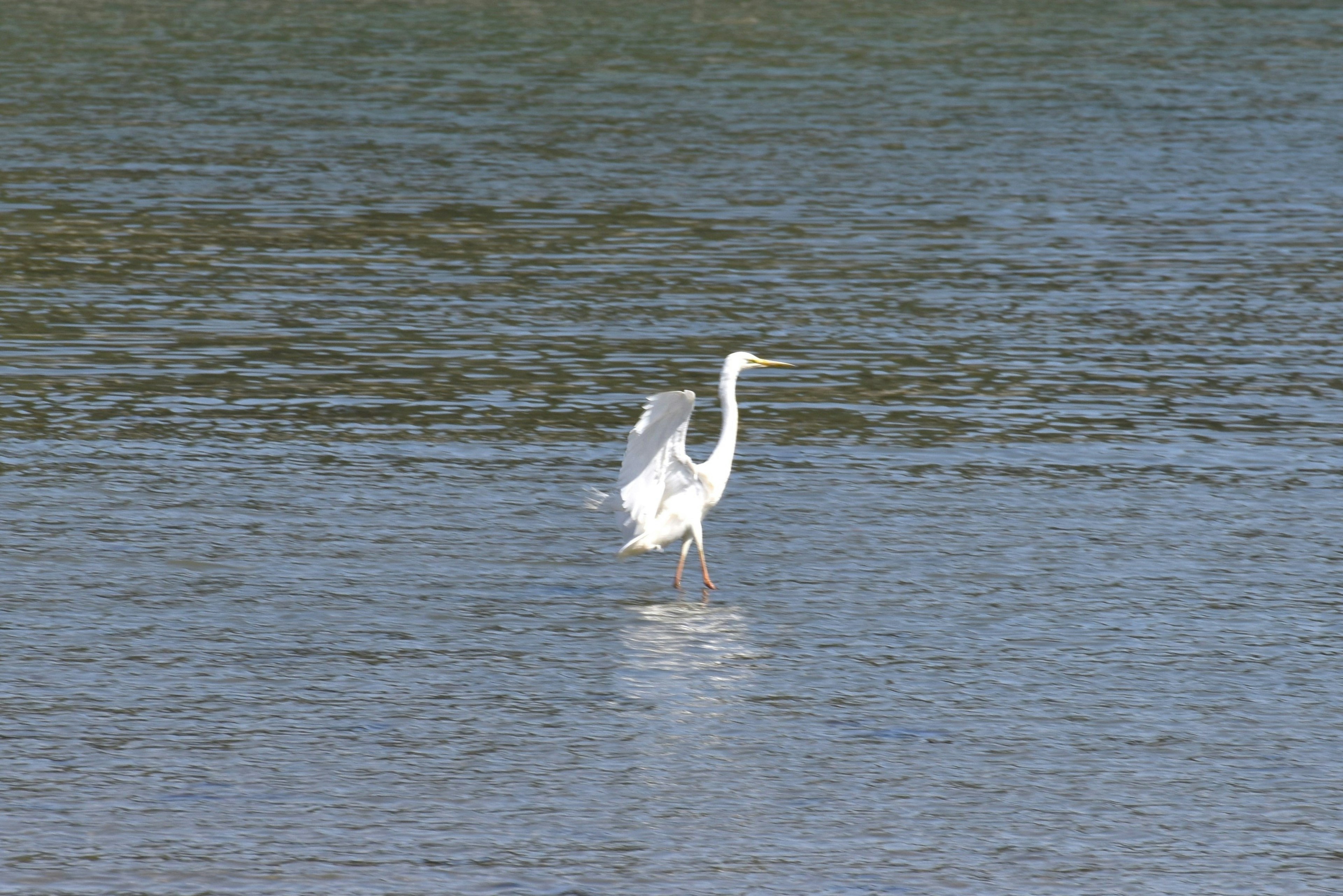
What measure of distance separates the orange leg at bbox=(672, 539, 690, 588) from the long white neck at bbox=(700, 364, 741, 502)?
0.30m

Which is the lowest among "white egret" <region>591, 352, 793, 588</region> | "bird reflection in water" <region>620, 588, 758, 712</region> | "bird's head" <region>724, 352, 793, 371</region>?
"bird reflection in water" <region>620, 588, 758, 712</region>

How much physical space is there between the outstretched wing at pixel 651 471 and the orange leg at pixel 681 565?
0.26 metres

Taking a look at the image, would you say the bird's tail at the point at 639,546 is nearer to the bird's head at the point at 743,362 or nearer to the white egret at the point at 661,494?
the white egret at the point at 661,494

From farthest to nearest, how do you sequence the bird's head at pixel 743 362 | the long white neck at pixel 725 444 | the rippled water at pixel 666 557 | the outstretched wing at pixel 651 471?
the bird's head at pixel 743 362 < the long white neck at pixel 725 444 < the outstretched wing at pixel 651 471 < the rippled water at pixel 666 557

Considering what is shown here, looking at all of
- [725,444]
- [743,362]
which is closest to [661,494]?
[725,444]

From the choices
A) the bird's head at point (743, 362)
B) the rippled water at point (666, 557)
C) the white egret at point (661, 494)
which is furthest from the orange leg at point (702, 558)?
the bird's head at point (743, 362)

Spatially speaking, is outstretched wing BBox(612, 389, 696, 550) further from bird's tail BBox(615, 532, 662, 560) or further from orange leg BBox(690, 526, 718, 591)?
orange leg BBox(690, 526, 718, 591)

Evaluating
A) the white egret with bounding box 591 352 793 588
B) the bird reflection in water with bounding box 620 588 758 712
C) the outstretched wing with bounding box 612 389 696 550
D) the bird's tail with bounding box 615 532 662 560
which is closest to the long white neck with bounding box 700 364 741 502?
the white egret with bounding box 591 352 793 588

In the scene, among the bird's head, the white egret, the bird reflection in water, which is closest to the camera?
the bird reflection in water

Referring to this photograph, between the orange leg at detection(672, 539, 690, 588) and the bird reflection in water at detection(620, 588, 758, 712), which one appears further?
the orange leg at detection(672, 539, 690, 588)

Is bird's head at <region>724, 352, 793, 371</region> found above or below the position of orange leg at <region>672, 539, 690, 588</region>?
above

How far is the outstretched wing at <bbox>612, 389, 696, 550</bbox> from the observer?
11.7 m

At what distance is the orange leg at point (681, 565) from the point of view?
12000 millimetres

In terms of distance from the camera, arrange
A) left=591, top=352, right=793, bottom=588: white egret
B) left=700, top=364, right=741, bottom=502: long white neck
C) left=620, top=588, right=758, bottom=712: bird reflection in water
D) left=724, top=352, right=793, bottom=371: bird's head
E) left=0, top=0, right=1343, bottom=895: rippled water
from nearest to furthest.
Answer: left=0, top=0, right=1343, bottom=895: rippled water, left=620, top=588, right=758, bottom=712: bird reflection in water, left=591, top=352, right=793, bottom=588: white egret, left=700, top=364, right=741, bottom=502: long white neck, left=724, top=352, right=793, bottom=371: bird's head
